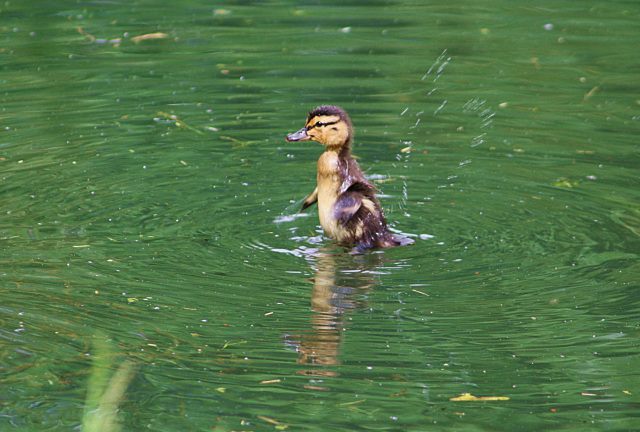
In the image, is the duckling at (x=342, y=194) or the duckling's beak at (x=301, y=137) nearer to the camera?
the duckling at (x=342, y=194)

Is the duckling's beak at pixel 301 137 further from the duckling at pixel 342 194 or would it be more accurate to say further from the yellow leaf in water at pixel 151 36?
the yellow leaf in water at pixel 151 36

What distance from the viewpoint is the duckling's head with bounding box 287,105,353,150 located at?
746cm

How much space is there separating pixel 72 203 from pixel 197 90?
381 cm

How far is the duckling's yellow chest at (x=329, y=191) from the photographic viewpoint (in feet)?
23.6

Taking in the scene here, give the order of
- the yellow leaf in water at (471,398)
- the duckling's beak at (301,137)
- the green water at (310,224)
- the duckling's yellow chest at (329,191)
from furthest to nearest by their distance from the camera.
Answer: the duckling's beak at (301,137)
the duckling's yellow chest at (329,191)
the green water at (310,224)
the yellow leaf in water at (471,398)

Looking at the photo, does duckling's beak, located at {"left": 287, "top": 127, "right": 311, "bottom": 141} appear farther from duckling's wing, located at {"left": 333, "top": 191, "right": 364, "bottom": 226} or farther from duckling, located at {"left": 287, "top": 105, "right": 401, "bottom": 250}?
duckling's wing, located at {"left": 333, "top": 191, "right": 364, "bottom": 226}

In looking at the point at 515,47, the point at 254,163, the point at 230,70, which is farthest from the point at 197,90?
the point at 515,47

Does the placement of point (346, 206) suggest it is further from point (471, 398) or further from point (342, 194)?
point (471, 398)

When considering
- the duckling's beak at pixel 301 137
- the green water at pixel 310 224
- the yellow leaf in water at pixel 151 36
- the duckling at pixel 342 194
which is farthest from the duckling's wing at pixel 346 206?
the yellow leaf in water at pixel 151 36

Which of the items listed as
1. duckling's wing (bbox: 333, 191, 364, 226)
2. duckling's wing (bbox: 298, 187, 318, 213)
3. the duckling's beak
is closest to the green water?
duckling's wing (bbox: 298, 187, 318, 213)

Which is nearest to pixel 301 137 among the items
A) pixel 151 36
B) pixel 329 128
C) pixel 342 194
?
pixel 329 128

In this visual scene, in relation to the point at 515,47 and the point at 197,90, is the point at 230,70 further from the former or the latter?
the point at 515,47

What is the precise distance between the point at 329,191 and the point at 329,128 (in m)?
0.54

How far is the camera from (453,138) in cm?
964
